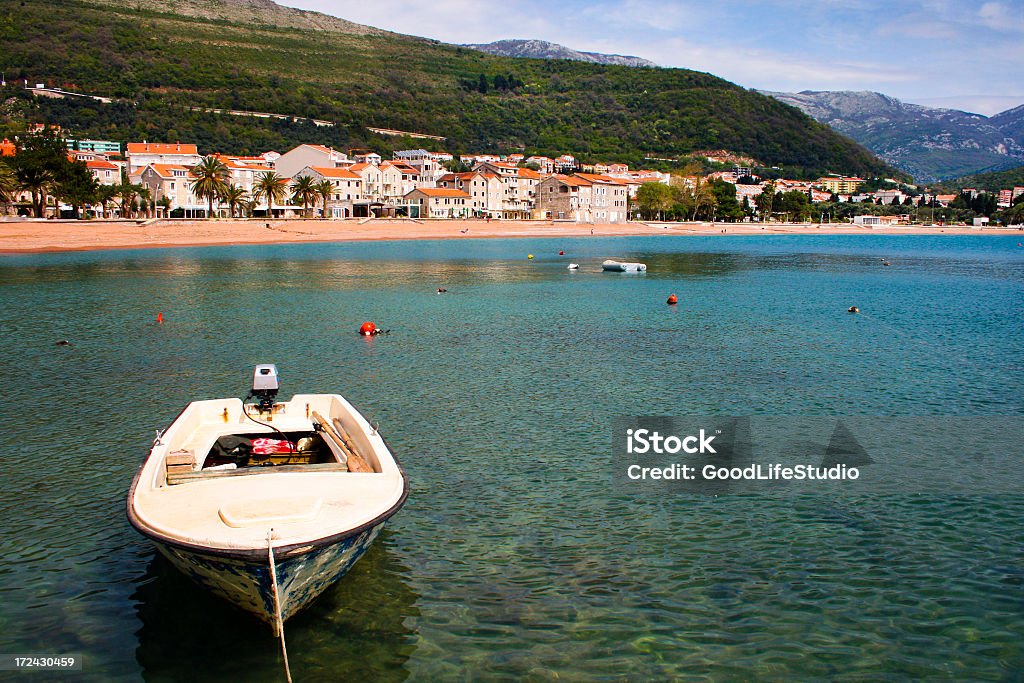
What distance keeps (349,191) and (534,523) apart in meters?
126

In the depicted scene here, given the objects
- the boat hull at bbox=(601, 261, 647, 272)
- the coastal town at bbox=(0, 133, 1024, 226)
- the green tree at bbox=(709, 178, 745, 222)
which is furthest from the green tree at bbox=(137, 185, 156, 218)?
the green tree at bbox=(709, 178, 745, 222)

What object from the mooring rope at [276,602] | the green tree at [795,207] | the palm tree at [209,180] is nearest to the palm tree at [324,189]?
the palm tree at [209,180]

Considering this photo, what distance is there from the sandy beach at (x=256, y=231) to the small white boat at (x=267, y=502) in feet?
215

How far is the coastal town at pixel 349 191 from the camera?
10688 cm

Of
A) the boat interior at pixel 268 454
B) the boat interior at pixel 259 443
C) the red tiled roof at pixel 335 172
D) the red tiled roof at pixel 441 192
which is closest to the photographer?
the boat interior at pixel 259 443

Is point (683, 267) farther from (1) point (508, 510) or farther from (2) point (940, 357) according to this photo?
(1) point (508, 510)

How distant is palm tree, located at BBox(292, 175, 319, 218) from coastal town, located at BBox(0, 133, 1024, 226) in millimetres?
179

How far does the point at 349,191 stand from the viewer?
131125 millimetres

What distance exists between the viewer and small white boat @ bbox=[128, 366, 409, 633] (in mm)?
7430

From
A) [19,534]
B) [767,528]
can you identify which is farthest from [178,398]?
[767,528]

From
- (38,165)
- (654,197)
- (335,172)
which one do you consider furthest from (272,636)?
(654,197)

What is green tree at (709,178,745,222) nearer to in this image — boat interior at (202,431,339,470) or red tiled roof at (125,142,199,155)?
red tiled roof at (125,142,199,155)

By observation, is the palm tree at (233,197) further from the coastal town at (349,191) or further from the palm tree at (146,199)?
the palm tree at (146,199)

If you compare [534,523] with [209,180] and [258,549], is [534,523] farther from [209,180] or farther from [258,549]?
[209,180]
